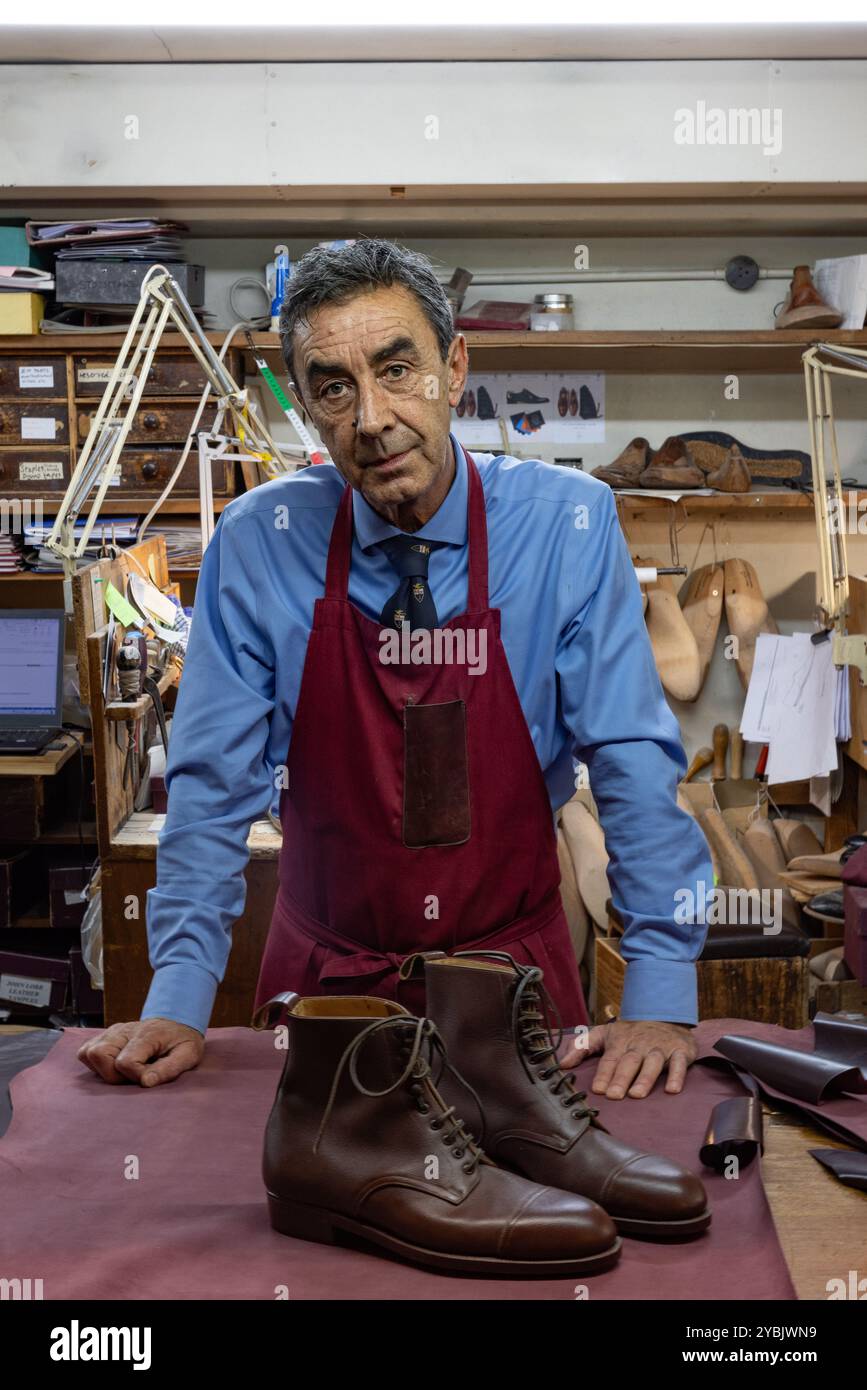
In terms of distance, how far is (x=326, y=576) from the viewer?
177 cm

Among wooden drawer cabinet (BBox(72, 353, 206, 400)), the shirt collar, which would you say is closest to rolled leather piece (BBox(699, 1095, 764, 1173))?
the shirt collar

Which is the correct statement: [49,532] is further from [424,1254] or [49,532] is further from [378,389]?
[424,1254]

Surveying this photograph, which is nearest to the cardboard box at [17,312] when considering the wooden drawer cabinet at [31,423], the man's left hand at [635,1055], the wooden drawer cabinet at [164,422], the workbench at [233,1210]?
the wooden drawer cabinet at [31,423]

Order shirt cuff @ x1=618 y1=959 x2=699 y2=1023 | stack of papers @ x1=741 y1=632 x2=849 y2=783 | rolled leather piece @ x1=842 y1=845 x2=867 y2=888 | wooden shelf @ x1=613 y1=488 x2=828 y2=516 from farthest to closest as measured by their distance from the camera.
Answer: wooden shelf @ x1=613 y1=488 x2=828 y2=516, stack of papers @ x1=741 y1=632 x2=849 y2=783, rolled leather piece @ x1=842 y1=845 x2=867 y2=888, shirt cuff @ x1=618 y1=959 x2=699 y2=1023

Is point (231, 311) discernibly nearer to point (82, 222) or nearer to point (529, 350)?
point (82, 222)

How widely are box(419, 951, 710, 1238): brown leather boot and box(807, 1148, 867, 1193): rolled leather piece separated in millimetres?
162

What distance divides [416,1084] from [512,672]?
78 centimetres

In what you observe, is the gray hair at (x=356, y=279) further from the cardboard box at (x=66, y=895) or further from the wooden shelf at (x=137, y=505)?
the cardboard box at (x=66, y=895)

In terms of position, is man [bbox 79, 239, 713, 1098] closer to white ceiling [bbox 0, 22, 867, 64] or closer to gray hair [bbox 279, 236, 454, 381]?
gray hair [bbox 279, 236, 454, 381]

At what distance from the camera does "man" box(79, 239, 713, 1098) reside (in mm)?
1603

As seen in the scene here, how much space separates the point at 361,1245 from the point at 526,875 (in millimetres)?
786

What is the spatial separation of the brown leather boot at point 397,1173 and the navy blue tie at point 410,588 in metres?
0.73

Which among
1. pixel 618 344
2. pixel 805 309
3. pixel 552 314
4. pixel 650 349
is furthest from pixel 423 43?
pixel 805 309

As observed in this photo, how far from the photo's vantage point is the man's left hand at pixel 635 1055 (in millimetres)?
1333
